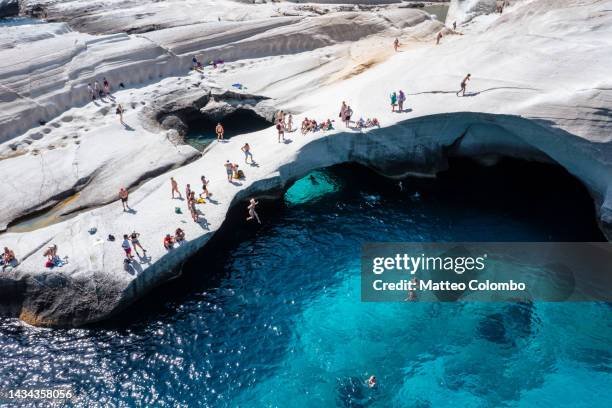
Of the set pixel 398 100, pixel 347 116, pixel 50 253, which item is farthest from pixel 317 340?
pixel 398 100

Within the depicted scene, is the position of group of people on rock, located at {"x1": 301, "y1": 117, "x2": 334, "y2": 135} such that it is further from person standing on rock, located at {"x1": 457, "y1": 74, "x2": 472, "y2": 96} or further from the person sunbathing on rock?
person standing on rock, located at {"x1": 457, "y1": 74, "x2": 472, "y2": 96}

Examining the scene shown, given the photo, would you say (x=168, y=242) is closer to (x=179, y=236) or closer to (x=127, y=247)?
(x=179, y=236)

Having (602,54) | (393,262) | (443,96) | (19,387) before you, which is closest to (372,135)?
(443,96)

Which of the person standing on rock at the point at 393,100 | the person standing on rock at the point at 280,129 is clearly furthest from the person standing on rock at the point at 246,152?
the person standing on rock at the point at 393,100

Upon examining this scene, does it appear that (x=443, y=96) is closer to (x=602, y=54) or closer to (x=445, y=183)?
(x=445, y=183)

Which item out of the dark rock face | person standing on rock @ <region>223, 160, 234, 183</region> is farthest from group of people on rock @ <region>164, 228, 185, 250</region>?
the dark rock face

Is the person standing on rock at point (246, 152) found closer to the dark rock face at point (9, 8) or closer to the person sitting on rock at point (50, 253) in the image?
the person sitting on rock at point (50, 253)
